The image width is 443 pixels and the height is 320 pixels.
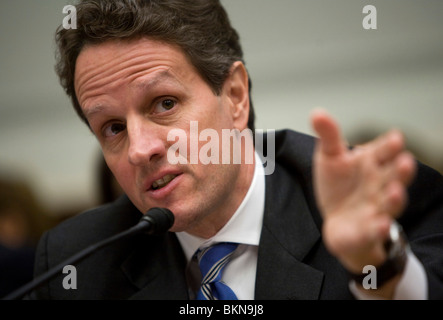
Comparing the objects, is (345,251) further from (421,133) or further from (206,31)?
(421,133)

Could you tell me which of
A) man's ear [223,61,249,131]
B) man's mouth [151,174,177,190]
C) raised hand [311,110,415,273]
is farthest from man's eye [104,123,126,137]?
raised hand [311,110,415,273]

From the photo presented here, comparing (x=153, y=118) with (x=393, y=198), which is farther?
(x=153, y=118)

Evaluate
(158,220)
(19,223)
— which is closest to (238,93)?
(158,220)

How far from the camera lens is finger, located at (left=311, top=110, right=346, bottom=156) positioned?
0.91 meters

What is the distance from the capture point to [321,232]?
151 centimetres

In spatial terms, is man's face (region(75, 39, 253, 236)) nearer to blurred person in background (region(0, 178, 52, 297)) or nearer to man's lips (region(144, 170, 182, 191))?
man's lips (region(144, 170, 182, 191))

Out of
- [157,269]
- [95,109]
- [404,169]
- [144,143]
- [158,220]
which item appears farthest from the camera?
[157,269]

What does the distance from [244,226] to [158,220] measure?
42 cm

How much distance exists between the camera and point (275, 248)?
4.96 feet

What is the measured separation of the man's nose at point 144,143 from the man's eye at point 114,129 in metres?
0.12

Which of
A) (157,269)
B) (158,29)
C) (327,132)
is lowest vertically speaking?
(157,269)

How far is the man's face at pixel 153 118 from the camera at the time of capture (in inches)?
56.0

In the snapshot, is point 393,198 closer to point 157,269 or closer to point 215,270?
point 215,270

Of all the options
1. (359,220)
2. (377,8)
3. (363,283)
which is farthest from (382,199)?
(377,8)
